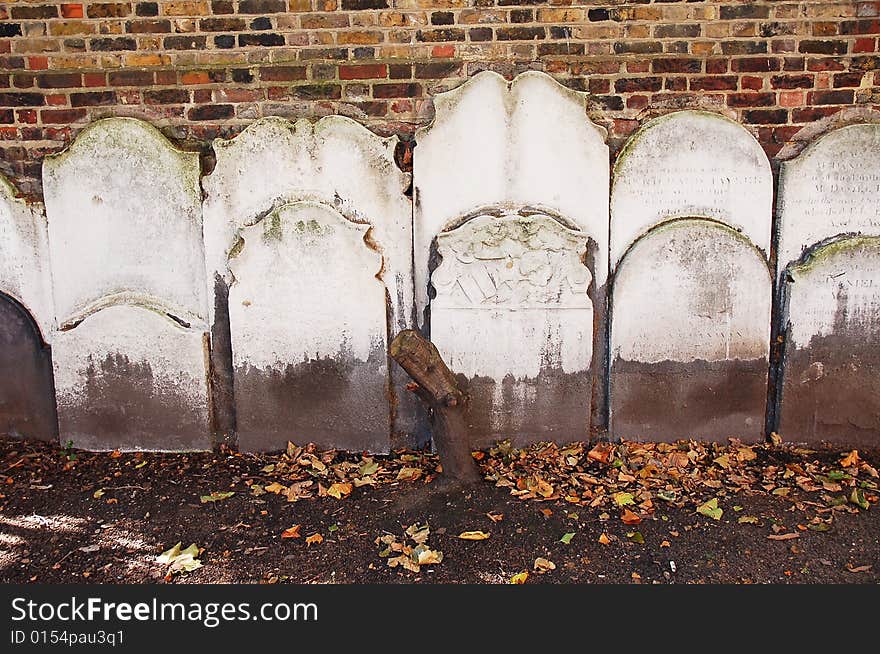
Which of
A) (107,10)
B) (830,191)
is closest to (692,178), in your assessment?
(830,191)

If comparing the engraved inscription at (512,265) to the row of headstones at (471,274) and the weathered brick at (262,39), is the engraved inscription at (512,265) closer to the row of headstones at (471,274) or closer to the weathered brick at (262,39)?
the row of headstones at (471,274)

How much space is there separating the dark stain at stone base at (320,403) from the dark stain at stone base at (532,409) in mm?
479

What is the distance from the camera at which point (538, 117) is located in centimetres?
427

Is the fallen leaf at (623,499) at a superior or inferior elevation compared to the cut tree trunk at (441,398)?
inferior

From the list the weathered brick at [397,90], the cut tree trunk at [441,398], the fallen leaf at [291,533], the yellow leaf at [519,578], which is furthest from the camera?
the weathered brick at [397,90]

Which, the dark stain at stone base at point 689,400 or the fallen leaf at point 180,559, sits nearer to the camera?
the fallen leaf at point 180,559

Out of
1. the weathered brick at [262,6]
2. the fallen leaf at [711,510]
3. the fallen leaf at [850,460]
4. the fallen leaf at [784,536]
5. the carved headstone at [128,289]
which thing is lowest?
the fallen leaf at [784,536]

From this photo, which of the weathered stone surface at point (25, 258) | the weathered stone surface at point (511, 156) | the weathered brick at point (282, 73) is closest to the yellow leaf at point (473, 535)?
the weathered stone surface at point (511, 156)

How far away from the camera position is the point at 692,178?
14.2 feet

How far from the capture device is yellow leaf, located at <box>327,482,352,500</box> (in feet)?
13.4

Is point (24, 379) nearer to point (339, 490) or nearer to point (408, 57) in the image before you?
point (339, 490)

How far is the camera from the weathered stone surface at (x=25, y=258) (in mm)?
4527

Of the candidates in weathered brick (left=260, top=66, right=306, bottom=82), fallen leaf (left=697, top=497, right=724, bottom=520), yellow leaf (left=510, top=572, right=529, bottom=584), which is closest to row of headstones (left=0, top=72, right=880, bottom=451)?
weathered brick (left=260, top=66, right=306, bottom=82)

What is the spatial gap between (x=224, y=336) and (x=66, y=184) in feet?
3.73
